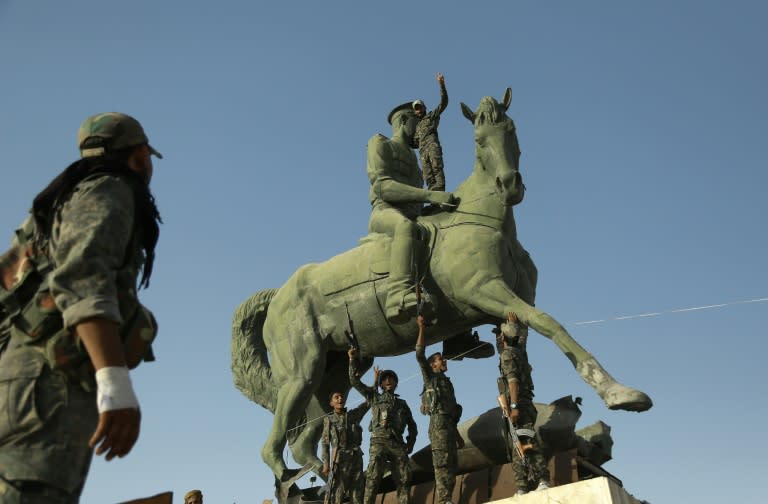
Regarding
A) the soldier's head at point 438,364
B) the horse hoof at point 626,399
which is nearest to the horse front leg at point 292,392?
the soldier's head at point 438,364

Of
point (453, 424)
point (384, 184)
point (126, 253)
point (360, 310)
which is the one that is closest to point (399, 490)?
point (453, 424)

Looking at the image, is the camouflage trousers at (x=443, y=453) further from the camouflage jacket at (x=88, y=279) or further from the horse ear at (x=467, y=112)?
the camouflage jacket at (x=88, y=279)

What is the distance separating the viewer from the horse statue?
10617 millimetres

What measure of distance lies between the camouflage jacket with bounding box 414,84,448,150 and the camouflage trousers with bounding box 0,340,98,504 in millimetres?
9460

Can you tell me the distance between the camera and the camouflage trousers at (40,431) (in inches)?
126

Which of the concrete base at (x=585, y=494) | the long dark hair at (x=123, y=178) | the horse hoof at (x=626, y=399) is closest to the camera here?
the long dark hair at (x=123, y=178)

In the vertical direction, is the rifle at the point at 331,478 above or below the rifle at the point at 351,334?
below

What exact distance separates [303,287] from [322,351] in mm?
868

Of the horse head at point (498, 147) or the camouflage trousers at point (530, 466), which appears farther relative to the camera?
the horse head at point (498, 147)

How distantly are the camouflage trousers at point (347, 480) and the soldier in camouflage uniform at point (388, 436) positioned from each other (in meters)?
0.14

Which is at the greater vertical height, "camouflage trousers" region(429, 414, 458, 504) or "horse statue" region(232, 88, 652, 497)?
"horse statue" region(232, 88, 652, 497)

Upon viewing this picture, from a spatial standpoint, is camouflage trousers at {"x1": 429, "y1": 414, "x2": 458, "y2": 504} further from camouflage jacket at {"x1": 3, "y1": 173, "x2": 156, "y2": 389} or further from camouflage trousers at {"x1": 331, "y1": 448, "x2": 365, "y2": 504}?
camouflage jacket at {"x1": 3, "y1": 173, "x2": 156, "y2": 389}

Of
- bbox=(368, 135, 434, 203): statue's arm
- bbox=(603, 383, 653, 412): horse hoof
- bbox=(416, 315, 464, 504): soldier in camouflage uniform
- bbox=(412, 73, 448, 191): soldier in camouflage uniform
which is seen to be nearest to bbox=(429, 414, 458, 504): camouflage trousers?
bbox=(416, 315, 464, 504): soldier in camouflage uniform

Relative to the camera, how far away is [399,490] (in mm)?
10039
